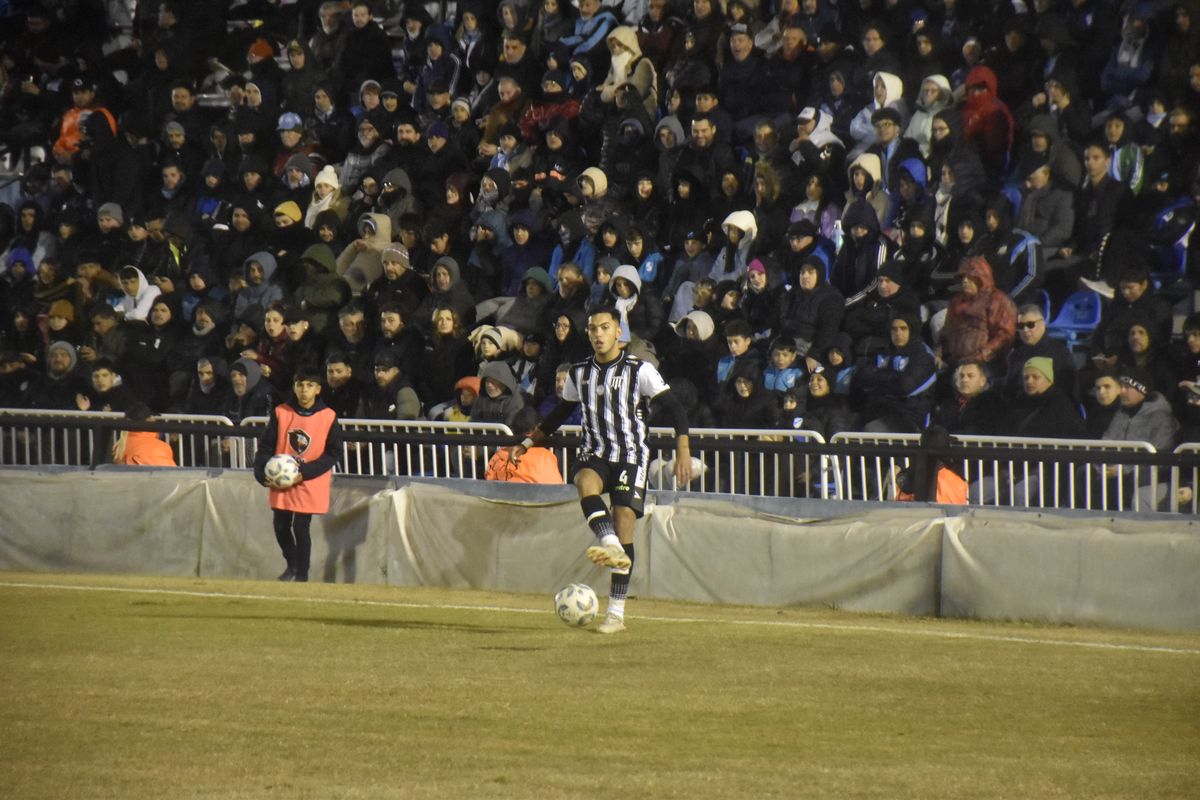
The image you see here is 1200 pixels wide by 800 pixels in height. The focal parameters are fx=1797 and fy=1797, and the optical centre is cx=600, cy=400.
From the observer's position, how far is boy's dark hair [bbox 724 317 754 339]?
53.7ft

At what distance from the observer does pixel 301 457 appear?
1571 cm

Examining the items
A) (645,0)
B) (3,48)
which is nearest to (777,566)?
(645,0)

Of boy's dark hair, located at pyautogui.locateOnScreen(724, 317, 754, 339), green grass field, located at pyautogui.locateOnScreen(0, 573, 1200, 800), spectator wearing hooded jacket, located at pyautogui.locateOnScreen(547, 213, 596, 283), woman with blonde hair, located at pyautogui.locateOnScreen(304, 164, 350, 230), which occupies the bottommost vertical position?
green grass field, located at pyautogui.locateOnScreen(0, 573, 1200, 800)

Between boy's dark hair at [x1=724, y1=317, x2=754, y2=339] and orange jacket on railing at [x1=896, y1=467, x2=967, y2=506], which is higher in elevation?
boy's dark hair at [x1=724, y1=317, x2=754, y2=339]

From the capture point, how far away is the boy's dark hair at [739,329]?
53.7 ft

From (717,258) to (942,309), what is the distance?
8.00 ft

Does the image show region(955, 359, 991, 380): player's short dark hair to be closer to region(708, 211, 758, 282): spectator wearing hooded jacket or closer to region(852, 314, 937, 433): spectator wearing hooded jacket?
region(852, 314, 937, 433): spectator wearing hooded jacket

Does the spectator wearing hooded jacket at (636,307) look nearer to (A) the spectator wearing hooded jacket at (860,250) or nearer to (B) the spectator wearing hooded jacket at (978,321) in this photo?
(A) the spectator wearing hooded jacket at (860,250)

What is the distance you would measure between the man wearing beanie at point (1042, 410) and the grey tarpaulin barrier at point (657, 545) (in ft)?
4.28

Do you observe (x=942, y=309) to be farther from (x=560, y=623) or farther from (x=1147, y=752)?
(x=1147, y=752)

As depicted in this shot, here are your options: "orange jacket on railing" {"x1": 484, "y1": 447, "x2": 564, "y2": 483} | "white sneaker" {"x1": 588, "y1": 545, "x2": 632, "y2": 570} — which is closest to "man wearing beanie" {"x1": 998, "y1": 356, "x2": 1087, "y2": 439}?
"orange jacket on railing" {"x1": 484, "y1": 447, "x2": 564, "y2": 483}

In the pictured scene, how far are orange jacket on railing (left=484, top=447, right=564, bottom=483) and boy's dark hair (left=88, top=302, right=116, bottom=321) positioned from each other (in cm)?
704

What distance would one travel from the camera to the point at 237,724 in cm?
855

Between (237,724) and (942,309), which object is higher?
(942,309)
